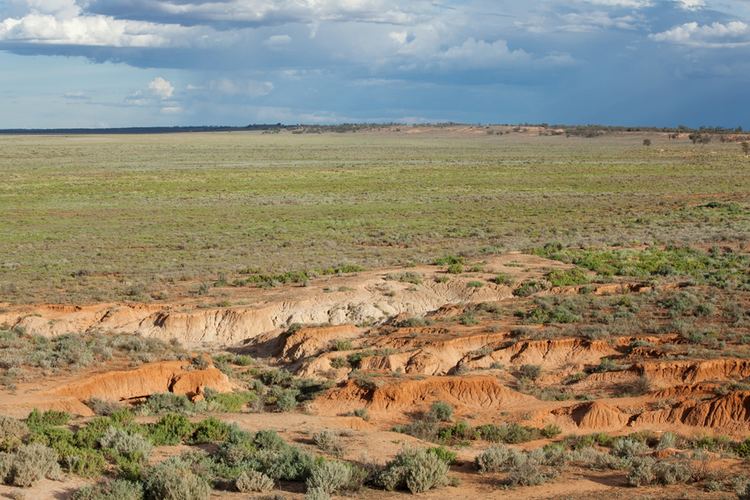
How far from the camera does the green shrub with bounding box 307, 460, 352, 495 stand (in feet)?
32.7

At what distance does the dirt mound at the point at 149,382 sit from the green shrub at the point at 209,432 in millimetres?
3109

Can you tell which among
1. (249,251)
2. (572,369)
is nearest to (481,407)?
(572,369)

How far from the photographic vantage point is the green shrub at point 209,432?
1232 cm

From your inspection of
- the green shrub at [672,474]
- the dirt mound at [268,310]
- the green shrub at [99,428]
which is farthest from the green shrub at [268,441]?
the dirt mound at [268,310]

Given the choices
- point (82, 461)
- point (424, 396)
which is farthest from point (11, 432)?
point (424, 396)

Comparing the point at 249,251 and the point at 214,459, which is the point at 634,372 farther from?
the point at 249,251

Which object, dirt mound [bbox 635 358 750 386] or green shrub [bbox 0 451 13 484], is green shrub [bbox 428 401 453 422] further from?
green shrub [bbox 0 451 13 484]

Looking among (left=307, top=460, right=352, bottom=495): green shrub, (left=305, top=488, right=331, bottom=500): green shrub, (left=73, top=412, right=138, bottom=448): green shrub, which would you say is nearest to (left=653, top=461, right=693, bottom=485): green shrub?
(left=307, top=460, right=352, bottom=495): green shrub

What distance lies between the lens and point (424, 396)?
15594 millimetres

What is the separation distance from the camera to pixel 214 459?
440 inches

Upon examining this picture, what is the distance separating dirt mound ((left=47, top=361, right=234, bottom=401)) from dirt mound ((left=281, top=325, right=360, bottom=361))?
3083 millimetres

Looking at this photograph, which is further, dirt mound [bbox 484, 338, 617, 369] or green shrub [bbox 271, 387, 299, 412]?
dirt mound [bbox 484, 338, 617, 369]

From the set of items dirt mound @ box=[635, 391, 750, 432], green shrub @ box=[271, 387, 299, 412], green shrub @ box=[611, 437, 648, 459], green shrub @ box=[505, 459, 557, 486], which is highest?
green shrub @ box=[505, 459, 557, 486]

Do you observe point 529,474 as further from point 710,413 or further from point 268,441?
point 710,413
